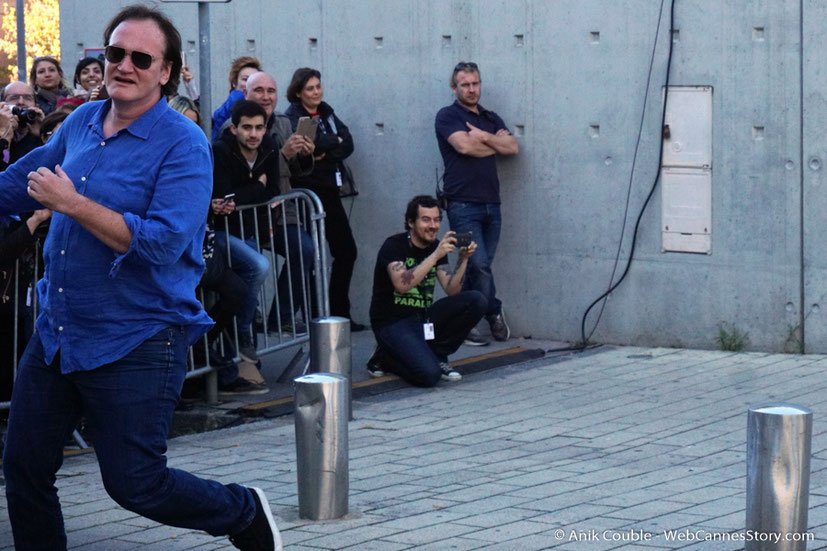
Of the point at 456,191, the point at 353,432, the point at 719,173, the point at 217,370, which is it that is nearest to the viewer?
the point at 353,432

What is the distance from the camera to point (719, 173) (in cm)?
1034

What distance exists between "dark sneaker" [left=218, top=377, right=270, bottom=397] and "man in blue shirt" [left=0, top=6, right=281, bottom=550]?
4446mm

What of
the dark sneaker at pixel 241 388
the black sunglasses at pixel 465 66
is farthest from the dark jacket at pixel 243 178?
the black sunglasses at pixel 465 66

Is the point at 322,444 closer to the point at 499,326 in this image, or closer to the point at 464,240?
the point at 464,240

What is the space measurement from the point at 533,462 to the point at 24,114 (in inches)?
142

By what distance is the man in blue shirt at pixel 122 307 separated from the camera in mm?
4492

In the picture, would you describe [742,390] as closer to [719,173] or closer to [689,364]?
[689,364]

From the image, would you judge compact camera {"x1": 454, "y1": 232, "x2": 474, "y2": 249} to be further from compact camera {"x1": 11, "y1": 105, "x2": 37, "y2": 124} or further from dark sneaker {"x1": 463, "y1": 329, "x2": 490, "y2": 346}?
compact camera {"x1": 11, "y1": 105, "x2": 37, "y2": 124}

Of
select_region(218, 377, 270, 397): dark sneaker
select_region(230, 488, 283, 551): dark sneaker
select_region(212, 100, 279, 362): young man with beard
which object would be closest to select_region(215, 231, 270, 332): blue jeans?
select_region(212, 100, 279, 362): young man with beard

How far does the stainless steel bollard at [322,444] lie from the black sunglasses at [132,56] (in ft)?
6.11

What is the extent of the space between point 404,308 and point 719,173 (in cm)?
256

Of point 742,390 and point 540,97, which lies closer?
→ point 742,390

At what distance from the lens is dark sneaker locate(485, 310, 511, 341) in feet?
36.7

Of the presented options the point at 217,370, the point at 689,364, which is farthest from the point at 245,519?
the point at 689,364
